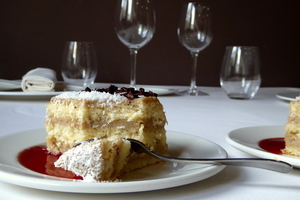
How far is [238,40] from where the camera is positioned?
10.8ft

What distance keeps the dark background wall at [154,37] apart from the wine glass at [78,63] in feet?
3.78

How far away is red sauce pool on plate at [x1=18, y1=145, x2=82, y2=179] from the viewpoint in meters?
0.75

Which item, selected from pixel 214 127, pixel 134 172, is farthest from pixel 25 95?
pixel 134 172

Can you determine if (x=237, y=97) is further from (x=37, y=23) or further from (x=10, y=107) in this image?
(x=37, y=23)

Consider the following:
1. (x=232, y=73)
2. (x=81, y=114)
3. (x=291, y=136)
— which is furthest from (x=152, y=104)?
(x=232, y=73)

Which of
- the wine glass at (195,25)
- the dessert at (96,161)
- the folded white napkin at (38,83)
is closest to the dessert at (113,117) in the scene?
the dessert at (96,161)

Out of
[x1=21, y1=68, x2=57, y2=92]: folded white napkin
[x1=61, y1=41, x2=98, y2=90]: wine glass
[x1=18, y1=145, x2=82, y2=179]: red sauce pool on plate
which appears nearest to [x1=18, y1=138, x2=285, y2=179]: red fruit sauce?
[x1=18, y1=145, x2=82, y2=179]: red sauce pool on plate

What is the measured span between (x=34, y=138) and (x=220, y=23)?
247cm

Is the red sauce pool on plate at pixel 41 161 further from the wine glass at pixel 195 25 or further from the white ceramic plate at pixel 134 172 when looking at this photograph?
the wine glass at pixel 195 25

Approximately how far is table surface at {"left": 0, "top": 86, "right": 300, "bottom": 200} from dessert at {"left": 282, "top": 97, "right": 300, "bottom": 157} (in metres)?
0.14

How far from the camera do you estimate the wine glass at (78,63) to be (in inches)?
82.9

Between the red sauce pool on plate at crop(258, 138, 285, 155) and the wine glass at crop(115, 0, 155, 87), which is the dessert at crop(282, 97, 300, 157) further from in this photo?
the wine glass at crop(115, 0, 155, 87)

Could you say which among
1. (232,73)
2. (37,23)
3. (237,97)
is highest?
(37,23)

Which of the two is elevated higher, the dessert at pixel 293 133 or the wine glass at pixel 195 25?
the wine glass at pixel 195 25
